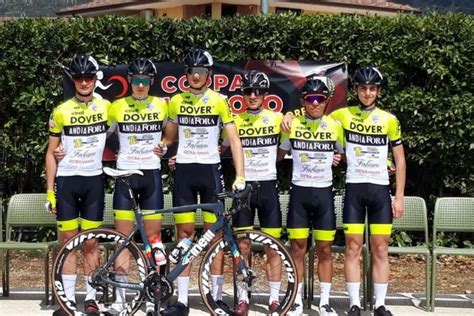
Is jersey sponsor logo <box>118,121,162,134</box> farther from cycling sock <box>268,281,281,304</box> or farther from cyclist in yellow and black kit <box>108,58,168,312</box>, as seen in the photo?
cycling sock <box>268,281,281,304</box>

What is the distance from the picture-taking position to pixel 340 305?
19.5 feet

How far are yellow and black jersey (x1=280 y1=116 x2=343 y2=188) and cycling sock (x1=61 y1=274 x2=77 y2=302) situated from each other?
198 centimetres

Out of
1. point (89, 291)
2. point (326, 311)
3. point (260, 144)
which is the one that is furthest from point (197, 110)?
→ point (326, 311)

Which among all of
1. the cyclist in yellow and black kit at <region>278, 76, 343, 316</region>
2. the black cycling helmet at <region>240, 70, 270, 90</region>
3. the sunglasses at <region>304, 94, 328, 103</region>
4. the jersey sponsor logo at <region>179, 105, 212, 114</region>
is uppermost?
the black cycling helmet at <region>240, 70, 270, 90</region>

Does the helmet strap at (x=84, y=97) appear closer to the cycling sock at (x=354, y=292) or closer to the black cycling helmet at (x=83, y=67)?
the black cycling helmet at (x=83, y=67)

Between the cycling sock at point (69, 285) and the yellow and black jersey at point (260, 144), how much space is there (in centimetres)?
165

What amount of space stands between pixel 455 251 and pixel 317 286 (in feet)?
5.24

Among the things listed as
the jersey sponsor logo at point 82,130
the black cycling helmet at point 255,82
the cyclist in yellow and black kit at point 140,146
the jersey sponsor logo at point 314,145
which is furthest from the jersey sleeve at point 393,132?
the jersey sponsor logo at point 82,130

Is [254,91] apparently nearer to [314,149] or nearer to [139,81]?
[314,149]

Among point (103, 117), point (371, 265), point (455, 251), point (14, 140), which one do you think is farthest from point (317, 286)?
point (14, 140)

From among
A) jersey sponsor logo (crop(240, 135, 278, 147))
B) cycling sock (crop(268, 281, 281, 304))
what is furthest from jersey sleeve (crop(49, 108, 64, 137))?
cycling sock (crop(268, 281, 281, 304))

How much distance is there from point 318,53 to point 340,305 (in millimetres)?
2966

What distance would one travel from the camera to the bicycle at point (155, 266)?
16.2 ft

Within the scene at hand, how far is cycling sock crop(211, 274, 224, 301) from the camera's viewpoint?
17.1ft
